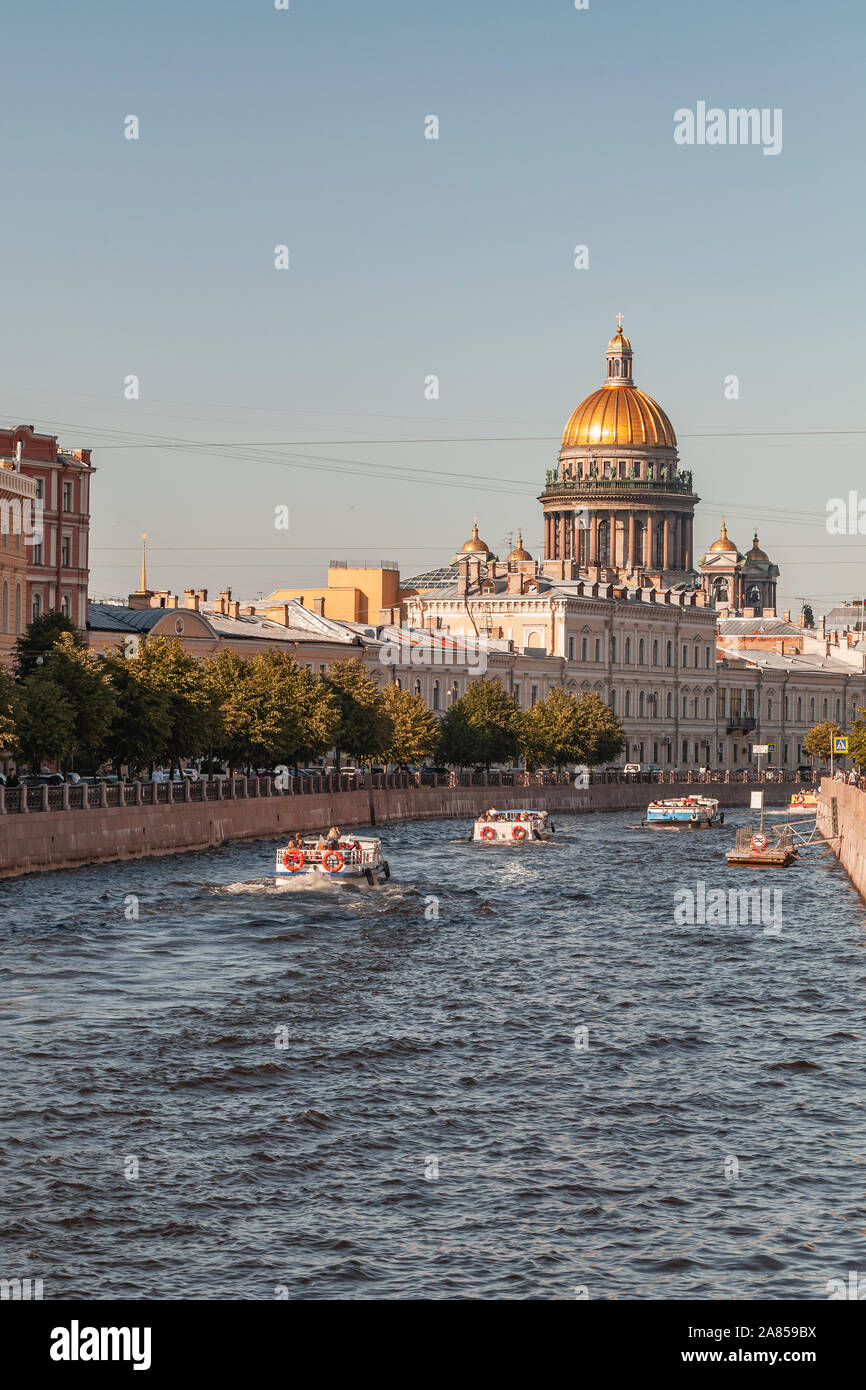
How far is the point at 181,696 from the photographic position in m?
59.2

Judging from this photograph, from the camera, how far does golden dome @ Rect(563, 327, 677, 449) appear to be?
163 meters

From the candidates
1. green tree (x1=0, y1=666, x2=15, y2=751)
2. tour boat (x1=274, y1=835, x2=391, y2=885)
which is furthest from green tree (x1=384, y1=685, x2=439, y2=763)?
tour boat (x1=274, y1=835, x2=391, y2=885)

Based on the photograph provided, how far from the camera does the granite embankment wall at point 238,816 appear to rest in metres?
43.7

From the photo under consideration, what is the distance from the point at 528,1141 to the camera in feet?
61.2

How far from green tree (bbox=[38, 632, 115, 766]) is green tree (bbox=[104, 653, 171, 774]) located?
6.37 ft

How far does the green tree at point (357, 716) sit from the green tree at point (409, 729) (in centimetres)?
202

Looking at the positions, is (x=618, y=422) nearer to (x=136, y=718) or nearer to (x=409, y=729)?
(x=409, y=729)

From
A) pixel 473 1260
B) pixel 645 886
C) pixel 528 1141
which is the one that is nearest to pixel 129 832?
pixel 645 886

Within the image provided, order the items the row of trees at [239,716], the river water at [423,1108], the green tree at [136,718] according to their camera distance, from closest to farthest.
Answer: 1. the river water at [423,1108]
2. the row of trees at [239,716]
3. the green tree at [136,718]

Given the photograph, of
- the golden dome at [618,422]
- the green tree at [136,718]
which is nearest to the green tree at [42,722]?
the green tree at [136,718]

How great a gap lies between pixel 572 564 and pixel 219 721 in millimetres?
72033

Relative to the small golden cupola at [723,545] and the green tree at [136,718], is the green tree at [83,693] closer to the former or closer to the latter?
the green tree at [136,718]
